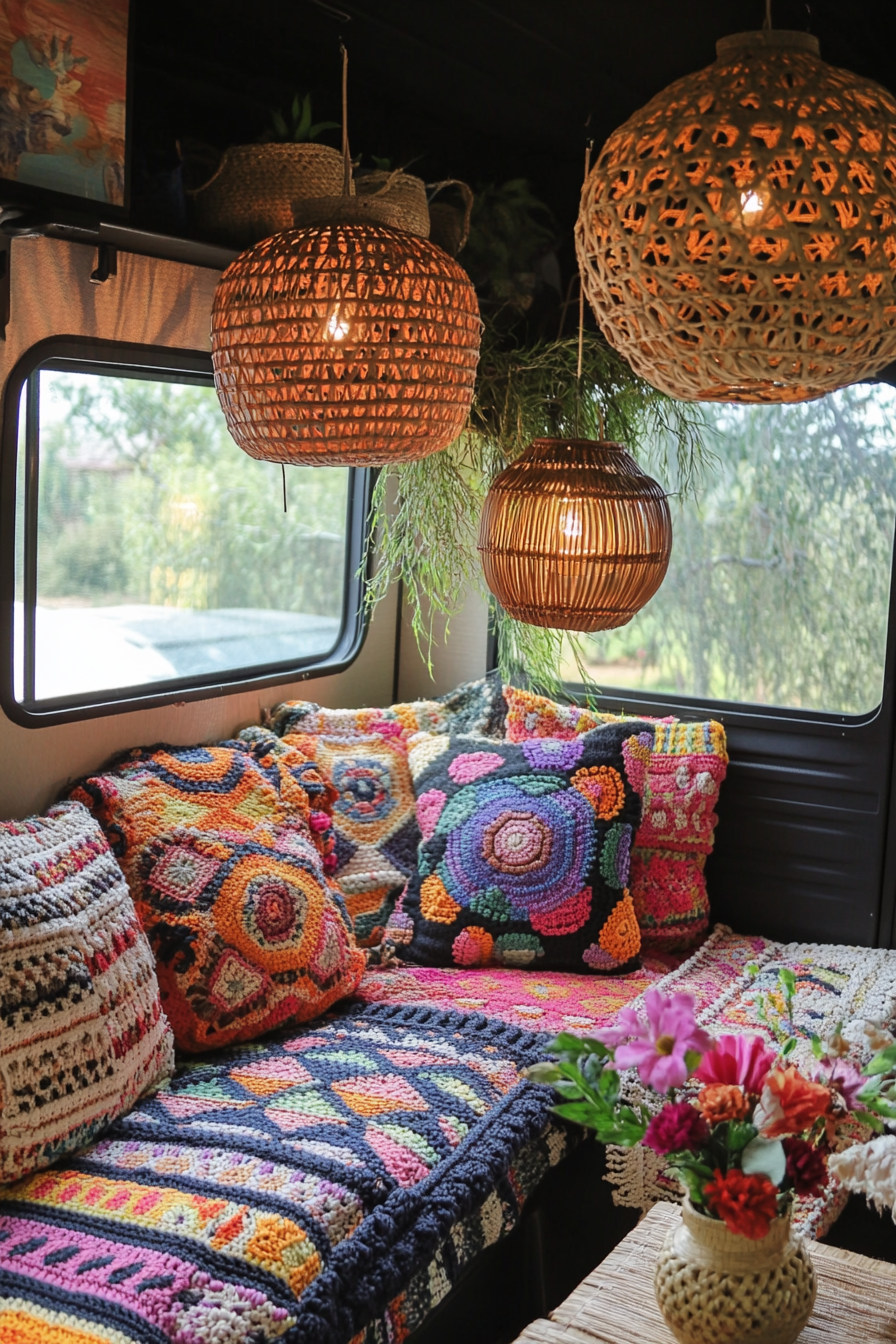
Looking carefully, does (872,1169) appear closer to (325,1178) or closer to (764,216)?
(325,1178)

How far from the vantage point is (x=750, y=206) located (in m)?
1.24

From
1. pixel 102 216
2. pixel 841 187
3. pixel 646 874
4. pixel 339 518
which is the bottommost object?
pixel 646 874

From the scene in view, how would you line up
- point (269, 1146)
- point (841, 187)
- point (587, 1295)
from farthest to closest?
point (269, 1146) → point (587, 1295) → point (841, 187)

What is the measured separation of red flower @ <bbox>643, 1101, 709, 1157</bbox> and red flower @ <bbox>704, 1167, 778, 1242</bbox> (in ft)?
0.15

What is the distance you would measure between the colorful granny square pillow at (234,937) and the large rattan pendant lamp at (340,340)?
0.85m

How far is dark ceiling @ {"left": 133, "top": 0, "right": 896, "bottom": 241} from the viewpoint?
103 inches

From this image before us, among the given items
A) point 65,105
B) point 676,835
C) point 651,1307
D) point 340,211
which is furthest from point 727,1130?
point 65,105

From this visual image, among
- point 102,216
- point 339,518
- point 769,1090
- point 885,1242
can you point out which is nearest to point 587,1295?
point 769,1090

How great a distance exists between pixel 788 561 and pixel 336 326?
5.25 ft

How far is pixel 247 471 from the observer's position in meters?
3.07

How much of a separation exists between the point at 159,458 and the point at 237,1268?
1.68 meters

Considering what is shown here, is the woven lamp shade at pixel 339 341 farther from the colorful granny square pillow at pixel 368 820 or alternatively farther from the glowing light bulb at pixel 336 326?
the colorful granny square pillow at pixel 368 820

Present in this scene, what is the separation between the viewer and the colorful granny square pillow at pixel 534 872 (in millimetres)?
2812

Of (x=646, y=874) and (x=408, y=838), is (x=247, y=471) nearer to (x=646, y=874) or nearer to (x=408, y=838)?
(x=408, y=838)
